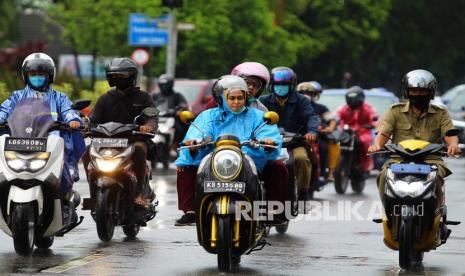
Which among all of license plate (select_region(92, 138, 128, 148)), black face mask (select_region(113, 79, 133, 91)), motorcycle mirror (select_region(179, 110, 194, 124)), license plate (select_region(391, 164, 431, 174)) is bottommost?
license plate (select_region(92, 138, 128, 148))

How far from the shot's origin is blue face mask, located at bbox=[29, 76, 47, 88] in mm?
12414

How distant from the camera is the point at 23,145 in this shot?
11625 mm

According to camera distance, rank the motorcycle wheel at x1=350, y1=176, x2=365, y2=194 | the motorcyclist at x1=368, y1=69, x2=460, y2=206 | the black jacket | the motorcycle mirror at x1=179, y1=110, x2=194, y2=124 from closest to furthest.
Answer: the motorcycle mirror at x1=179, y1=110, x2=194, y2=124 → the motorcyclist at x1=368, y1=69, x2=460, y2=206 → the black jacket → the motorcycle wheel at x1=350, y1=176, x2=365, y2=194

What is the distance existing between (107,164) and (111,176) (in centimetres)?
11

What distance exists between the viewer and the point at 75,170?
12461 millimetres

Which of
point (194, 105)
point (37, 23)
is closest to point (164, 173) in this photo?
point (194, 105)

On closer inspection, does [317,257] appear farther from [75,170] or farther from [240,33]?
[240,33]

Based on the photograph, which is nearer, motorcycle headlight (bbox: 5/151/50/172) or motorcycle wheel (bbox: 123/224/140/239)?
motorcycle headlight (bbox: 5/151/50/172)

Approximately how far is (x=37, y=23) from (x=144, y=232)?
77.0 m

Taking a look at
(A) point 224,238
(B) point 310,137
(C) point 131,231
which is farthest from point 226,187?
(B) point 310,137

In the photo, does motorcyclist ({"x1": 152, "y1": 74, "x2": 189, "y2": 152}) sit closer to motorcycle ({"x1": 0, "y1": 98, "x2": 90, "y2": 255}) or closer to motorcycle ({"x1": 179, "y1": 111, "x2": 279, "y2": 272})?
motorcycle ({"x1": 0, "y1": 98, "x2": 90, "y2": 255})

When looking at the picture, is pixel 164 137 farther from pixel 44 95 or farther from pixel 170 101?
pixel 44 95

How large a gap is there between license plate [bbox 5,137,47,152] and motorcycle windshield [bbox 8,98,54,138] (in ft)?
0.59

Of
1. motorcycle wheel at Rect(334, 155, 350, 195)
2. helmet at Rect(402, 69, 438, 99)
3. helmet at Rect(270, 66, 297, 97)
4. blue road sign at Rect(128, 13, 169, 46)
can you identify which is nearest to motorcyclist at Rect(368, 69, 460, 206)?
helmet at Rect(402, 69, 438, 99)
